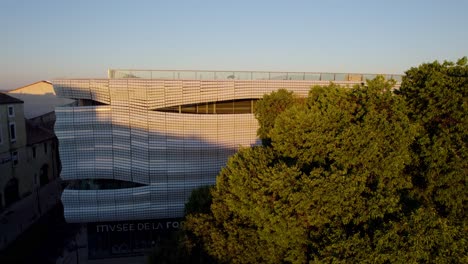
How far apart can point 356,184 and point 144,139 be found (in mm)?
14078

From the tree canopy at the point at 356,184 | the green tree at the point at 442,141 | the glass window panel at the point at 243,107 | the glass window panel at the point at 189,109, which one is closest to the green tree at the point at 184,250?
the tree canopy at the point at 356,184

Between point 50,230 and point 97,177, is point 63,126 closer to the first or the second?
point 97,177

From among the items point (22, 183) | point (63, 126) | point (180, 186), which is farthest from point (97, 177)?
point (22, 183)

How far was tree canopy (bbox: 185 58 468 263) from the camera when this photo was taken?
8.85 metres

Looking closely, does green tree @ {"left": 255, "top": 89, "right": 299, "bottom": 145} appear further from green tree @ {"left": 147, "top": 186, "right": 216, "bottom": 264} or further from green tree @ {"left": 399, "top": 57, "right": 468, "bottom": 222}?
green tree @ {"left": 399, "top": 57, "right": 468, "bottom": 222}

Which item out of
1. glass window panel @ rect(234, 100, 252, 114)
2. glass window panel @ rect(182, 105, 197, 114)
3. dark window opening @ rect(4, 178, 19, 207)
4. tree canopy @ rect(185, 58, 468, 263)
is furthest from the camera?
dark window opening @ rect(4, 178, 19, 207)

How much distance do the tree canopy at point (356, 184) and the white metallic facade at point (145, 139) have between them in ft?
25.9

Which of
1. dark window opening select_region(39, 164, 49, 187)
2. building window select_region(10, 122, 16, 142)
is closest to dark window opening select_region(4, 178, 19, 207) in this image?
building window select_region(10, 122, 16, 142)

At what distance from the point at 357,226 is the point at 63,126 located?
17781mm

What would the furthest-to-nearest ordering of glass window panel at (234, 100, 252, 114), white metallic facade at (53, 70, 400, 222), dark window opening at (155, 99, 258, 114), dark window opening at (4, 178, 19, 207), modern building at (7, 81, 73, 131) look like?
modern building at (7, 81, 73, 131) → dark window opening at (4, 178, 19, 207) → glass window panel at (234, 100, 252, 114) → dark window opening at (155, 99, 258, 114) → white metallic facade at (53, 70, 400, 222)

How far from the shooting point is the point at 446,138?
493 inches

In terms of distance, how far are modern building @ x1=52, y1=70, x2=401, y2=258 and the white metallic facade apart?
0.06 metres

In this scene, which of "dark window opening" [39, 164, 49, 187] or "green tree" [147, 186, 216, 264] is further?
"dark window opening" [39, 164, 49, 187]

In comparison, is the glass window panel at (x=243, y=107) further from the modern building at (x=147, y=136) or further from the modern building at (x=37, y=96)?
the modern building at (x=37, y=96)
